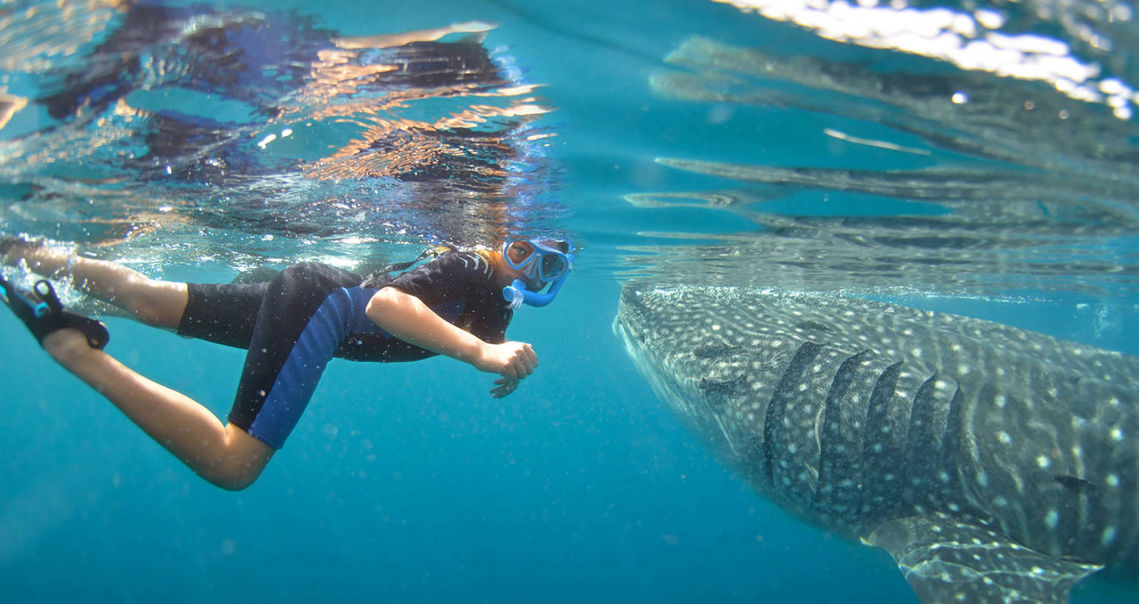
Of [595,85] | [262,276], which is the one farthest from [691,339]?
[262,276]

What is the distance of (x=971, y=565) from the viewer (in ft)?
13.2

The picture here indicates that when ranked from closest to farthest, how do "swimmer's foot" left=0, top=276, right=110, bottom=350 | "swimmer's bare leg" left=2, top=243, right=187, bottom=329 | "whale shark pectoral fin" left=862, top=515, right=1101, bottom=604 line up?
1. "swimmer's foot" left=0, top=276, right=110, bottom=350
2. "swimmer's bare leg" left=2, top=243, right=187, bottom=329
3. "whale shark pectoral fin" left=862, top=515, right=1101, bottom=604

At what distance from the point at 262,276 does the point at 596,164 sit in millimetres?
4396

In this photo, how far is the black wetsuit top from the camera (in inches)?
135

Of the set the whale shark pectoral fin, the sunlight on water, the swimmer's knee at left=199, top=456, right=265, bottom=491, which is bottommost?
the whale shark pectoral fin

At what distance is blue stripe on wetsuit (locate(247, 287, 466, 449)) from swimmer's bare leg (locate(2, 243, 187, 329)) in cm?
107

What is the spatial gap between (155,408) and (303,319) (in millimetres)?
1034

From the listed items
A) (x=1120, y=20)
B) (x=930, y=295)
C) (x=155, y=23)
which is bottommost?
(x=930, y=295)

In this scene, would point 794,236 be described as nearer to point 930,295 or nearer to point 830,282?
point 830,282

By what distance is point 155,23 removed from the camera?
12.0ft

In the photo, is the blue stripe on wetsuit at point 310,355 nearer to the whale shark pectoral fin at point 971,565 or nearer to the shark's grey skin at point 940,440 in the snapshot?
the shark's grey skin at point 940,440

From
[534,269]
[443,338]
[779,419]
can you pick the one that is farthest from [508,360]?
[779,419]

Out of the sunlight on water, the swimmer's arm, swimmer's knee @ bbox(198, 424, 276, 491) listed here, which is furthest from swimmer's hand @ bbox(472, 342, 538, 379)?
the sunlight on water

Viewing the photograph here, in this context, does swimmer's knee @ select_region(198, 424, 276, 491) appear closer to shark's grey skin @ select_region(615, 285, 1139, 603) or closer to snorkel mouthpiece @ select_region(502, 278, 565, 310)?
snorkel mouthpiece @ select_region(502, 278, 565, 310)
